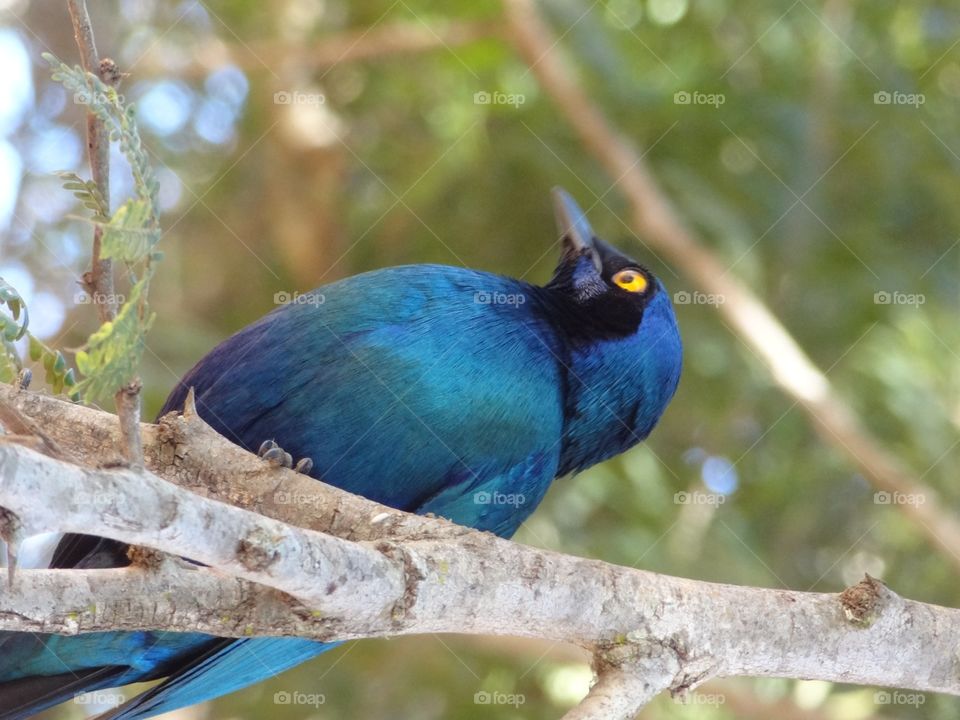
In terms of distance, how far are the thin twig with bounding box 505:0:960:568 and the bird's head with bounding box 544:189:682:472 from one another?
4.49 ft

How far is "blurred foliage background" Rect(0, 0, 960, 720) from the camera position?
567 centimetres

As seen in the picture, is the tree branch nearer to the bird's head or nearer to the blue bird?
the blue bird

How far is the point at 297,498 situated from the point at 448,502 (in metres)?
0.85

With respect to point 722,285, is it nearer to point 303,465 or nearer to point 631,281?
point 631,281

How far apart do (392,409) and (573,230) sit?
1290mm

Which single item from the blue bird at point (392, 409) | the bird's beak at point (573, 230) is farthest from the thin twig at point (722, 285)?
the blue bird at point (392, 409)

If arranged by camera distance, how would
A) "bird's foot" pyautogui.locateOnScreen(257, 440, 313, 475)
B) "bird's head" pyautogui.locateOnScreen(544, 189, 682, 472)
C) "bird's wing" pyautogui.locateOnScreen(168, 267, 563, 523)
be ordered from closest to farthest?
"bird's foot" pyautogui.locateOnScreen(257, 440, 313, 475) < "bird's wing" pyautogui.locateOnScreen(168, 267, 563, 523) < "bird's head" pyautogui.locateOnScreen(544, 189, 682, 472)

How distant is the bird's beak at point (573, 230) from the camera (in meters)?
4.39

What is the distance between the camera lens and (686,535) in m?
5.65

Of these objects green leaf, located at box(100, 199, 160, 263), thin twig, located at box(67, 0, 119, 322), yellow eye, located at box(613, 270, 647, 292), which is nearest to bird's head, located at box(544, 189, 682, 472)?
yellow eye, located at box(613, 270, 647, 292)

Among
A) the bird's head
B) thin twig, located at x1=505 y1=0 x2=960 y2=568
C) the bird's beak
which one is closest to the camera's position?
the bird's head

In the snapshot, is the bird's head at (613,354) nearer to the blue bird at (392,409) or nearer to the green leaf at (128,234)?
the blue bird at (392,409)

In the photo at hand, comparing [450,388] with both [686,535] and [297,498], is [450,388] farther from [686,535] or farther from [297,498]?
[686,535]

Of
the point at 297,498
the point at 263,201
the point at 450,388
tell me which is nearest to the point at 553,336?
the point at 450,388
